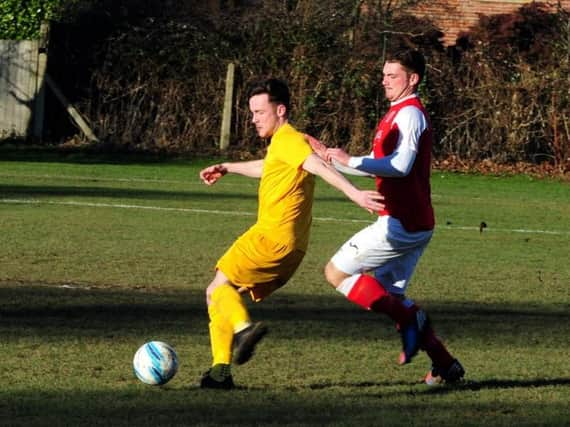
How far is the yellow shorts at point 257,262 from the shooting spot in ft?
25.0

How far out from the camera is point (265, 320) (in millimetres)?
9945

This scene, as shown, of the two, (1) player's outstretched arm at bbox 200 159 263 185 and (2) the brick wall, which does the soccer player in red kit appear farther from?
(2) the brick wall

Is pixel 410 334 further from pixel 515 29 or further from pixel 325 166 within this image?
pixel 515 29

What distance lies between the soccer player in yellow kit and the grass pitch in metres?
0.35

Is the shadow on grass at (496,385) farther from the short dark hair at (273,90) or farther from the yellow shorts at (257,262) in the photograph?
the short dark hair at (273,90)

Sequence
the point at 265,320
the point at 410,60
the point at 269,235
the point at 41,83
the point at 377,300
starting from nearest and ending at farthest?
the point at 269,235, the point at 377,300, the point at 410,60, the point at 265,320, the point at 41,83

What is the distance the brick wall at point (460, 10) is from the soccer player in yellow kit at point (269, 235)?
2657cm

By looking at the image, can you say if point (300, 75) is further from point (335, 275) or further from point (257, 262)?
point (257, 262)

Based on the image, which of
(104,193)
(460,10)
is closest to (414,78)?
(104,193)

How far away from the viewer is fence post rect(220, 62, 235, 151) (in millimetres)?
28953

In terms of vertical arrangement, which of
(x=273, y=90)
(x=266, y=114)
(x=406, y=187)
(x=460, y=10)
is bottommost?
(x=460, y=10)

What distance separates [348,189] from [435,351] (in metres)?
1.16

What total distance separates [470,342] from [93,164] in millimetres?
17309

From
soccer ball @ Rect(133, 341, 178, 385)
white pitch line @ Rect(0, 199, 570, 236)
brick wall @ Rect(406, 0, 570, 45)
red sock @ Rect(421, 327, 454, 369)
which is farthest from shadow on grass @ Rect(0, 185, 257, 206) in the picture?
brick wall @ Rect(406, 0, 570, 45)
